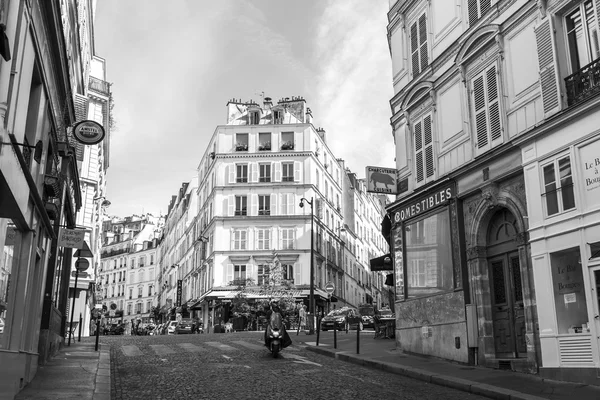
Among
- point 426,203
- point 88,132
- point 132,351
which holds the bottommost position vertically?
point 132,351

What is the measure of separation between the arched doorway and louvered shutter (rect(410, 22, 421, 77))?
19.0ft

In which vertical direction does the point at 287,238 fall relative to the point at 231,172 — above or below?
below

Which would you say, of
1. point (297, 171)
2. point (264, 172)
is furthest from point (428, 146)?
point (264, 172)

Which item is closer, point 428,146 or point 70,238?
point 70,238

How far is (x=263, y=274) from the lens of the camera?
167 feet

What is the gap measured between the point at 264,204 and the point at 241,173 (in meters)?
3.68

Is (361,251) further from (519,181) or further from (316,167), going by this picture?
(519,181)

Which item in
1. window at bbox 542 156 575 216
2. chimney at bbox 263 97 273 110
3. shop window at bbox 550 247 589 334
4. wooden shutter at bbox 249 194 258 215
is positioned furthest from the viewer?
chimney at bbox 263 97 273 110

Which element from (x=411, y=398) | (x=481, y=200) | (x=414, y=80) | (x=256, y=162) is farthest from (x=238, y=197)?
(x=411, y=398)

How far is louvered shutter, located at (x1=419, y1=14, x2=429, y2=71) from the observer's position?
57.8 feet

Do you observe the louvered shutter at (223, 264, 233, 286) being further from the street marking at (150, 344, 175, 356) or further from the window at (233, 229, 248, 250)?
the street marking at (150, 344, 175, 356)

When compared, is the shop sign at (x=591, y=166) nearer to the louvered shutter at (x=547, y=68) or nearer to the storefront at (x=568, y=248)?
the storefront at (x=568, y=248)

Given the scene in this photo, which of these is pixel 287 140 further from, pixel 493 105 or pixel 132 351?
pixel 493 105

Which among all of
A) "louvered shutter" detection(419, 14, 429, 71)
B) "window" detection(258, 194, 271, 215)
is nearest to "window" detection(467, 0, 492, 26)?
"louvered shutter" detection(419, 14, 429, 71)
